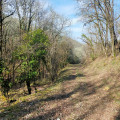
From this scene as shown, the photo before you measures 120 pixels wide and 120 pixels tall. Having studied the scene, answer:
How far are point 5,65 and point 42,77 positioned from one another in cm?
600

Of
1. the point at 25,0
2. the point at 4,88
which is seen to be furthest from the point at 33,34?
the point at 25,0

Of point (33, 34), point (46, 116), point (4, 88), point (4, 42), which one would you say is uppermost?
point (33, 34)

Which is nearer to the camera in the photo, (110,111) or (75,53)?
(110,111)

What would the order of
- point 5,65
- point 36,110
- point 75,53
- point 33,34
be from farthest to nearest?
point 75,53
point 33,34
point 5,65
point 36,110

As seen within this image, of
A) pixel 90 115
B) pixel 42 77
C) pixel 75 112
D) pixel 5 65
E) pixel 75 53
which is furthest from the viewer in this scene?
pixel 75 53

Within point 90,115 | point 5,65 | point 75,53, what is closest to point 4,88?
point 5,65

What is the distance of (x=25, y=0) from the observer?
1766 cm

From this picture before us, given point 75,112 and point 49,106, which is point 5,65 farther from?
point 75,112

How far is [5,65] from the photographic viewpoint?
7.11m

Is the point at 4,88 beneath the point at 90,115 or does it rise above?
above

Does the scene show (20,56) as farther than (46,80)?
No

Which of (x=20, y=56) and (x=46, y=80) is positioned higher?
(x=20, y=56)

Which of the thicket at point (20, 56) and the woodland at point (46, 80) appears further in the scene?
the thicket at point (20, 56)

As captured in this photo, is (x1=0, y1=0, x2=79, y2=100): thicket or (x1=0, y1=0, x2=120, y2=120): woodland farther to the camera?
(x1=0, y1=0, x2=79, y2=100): thicket
